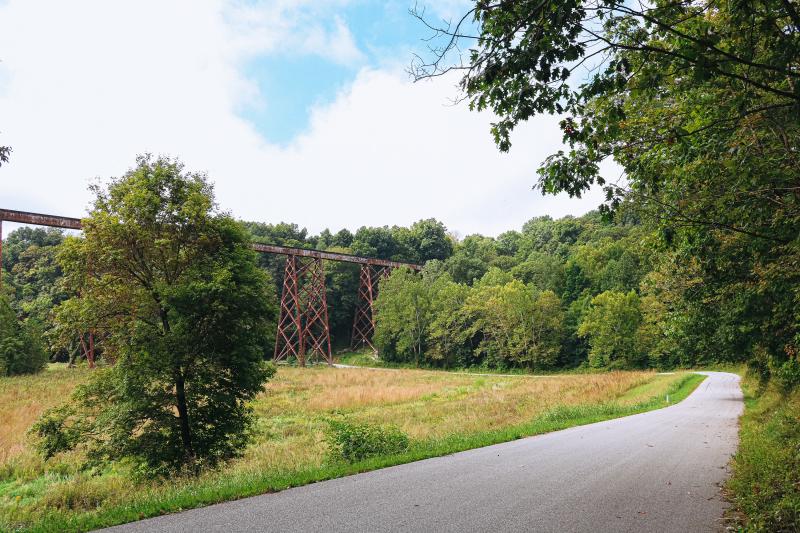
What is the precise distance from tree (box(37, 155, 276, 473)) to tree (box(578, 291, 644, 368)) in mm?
43512

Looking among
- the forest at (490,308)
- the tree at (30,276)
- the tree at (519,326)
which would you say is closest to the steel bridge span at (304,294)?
the forest at (490,308)

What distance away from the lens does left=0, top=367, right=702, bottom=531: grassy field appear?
20.8 ft

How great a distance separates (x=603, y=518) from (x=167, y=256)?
9420 millimetres

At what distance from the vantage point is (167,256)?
10227mm

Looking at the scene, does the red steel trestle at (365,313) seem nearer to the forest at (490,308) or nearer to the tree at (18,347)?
the forest at (490,308)

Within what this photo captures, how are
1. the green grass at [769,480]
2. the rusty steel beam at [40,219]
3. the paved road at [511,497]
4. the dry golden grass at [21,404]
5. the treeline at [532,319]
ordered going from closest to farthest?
the green grass at [769,480] → the paved road at [511,497] → the dry golden grass at [21,404] → the rusty steel beam at [40,219] → the treeline at [532,319]

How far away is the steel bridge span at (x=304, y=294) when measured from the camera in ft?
87.0

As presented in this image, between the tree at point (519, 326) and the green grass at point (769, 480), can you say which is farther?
the tree at point (519, 326)

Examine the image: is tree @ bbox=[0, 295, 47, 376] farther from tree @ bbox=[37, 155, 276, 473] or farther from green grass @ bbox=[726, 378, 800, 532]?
green grass @ bbox=[726, 378, 800, 532]

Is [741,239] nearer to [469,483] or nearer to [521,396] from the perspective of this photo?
[469,483]

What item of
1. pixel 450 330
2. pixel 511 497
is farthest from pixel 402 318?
pixel 511 497

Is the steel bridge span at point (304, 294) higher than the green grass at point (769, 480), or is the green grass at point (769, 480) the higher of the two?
the steel bridge span at point (304, 294)

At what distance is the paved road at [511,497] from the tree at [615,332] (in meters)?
39.9

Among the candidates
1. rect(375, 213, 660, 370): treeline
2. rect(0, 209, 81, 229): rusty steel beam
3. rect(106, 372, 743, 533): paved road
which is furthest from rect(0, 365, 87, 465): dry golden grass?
rect(375, 213, 660, 370): treeline
